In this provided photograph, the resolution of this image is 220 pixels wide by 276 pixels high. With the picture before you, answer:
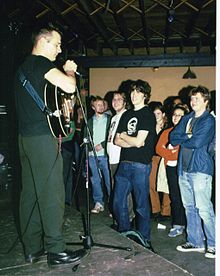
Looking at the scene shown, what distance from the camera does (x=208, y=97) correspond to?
3271 millimetres

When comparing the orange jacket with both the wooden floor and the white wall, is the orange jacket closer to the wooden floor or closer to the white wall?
the wooden floor

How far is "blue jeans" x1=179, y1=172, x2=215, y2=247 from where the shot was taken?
3.14 meters

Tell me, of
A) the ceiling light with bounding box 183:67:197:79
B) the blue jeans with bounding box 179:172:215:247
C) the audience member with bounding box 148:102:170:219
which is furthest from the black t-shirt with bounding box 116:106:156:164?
the ceiling light with bounding box 183:67:197:79

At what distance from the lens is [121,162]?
134 inches

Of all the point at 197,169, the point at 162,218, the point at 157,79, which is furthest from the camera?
the point at 157,79

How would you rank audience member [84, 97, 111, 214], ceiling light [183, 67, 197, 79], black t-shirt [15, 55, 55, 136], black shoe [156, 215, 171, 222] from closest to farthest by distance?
black t-shirt [15, 55, 55, 136]
black shoe [156, 215, 171, 222]
audience member [84, 97, 111, 214]
ceiling light [183, 67, 197, 79]

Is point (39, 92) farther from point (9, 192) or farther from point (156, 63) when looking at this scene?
point (156, 63)

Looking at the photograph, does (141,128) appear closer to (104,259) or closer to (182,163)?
(182,163)

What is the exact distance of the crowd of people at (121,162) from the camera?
7.23 feet

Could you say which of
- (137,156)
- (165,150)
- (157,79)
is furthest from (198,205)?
(157,79)

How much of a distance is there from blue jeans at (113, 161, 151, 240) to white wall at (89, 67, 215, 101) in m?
6.82

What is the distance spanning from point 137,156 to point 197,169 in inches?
23.2

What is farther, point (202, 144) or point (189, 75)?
point (189, 75)

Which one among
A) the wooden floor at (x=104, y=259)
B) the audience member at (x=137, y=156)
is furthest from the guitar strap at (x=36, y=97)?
the audience member at (x=137, y=156)
